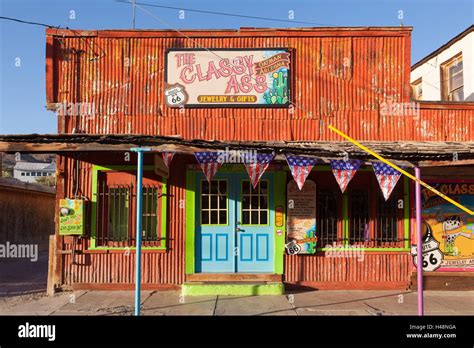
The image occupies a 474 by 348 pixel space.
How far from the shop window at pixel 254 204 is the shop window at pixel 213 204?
0.43m

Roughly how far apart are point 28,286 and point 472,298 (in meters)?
10.0

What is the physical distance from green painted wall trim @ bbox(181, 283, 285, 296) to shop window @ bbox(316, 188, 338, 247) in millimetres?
1625

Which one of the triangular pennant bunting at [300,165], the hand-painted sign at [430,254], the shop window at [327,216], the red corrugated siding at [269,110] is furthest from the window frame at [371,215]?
the triangular pennant bunting at [300,165]

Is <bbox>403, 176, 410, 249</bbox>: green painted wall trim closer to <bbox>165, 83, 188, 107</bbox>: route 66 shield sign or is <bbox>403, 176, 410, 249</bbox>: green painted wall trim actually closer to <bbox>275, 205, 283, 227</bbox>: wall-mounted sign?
<bbox>275, 205, 283, 227</bbox>: wall-mounted sign

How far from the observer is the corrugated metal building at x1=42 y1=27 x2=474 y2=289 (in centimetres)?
945

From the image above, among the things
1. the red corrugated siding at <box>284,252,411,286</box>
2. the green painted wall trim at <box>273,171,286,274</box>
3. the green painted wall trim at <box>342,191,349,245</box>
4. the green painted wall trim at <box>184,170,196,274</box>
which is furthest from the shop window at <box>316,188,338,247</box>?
the green painted wall trim at <box>184,170,196,274</box>

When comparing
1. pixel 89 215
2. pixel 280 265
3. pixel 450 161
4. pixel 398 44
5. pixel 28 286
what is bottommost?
pixel 28 286

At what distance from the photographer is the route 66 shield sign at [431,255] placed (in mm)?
9617

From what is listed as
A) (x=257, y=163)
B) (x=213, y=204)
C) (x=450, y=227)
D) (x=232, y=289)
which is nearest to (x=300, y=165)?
(x=257, y=163)
